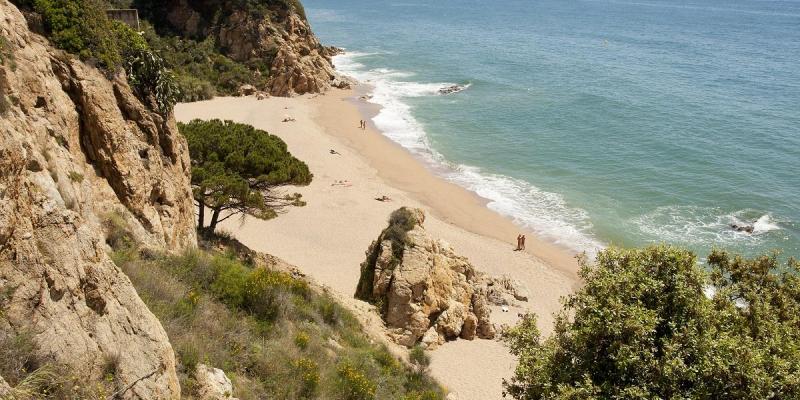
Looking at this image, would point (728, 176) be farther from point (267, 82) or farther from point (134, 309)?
point (267, 82)

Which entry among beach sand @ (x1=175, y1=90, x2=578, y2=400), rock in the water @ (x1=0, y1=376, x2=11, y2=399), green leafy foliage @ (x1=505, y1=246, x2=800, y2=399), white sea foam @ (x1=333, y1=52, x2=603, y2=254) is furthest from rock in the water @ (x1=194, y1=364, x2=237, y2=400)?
white sea foam @ (x1=333, y1=52, x2=603, y2=254)

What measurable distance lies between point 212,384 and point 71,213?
120 inches

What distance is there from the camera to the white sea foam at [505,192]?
29728mm

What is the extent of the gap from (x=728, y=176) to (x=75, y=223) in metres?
39.7

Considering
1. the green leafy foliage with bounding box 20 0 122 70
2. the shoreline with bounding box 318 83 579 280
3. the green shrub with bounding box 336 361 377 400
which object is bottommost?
the shoreline with bounding box 318 83 579 280

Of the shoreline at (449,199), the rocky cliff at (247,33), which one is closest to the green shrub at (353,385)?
the shoreline at (449,199)

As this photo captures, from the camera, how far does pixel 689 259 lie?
388 inches

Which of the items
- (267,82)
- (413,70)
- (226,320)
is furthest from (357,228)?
(413,70)

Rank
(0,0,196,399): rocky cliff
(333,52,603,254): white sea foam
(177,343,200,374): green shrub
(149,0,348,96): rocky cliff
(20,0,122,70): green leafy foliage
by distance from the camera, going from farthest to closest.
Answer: (149,0,348,96): rocky cliff < (333,52,603,254): white sea foam < (20,0,122,70): green leafy foliage < (177,343,200,374): green shrub < (0,0,196,399): rocky cliff

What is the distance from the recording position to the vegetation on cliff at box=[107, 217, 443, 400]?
902cm

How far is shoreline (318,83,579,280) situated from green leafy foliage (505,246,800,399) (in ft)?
50.4

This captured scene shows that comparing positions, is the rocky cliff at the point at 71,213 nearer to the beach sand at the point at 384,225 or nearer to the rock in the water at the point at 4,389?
the rock in the water at the point at 4,389

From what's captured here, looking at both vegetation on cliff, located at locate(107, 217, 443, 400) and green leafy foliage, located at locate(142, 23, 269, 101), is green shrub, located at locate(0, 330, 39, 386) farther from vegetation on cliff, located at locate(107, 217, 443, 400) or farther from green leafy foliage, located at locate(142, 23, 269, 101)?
green leafy foliage, located at locate(142, 23, 269, 101)

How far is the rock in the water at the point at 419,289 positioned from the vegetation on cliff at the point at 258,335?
317 centimetres
